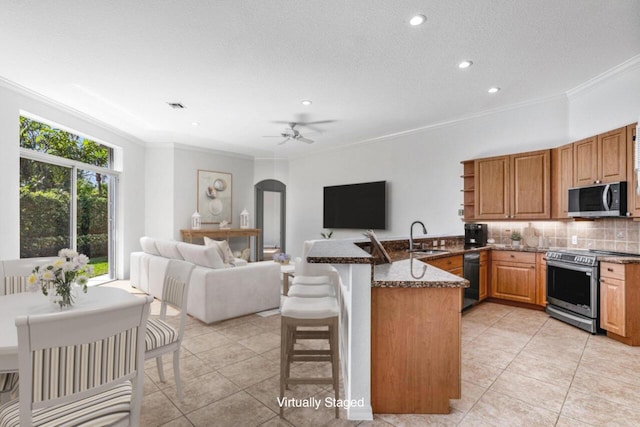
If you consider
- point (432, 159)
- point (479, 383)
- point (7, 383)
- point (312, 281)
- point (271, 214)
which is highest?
point (432, 159)

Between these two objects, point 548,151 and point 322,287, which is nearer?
point 322,287

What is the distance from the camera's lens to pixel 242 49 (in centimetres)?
298

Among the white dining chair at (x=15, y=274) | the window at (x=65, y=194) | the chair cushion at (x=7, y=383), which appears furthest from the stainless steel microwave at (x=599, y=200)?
the window at (x=65, y=194)

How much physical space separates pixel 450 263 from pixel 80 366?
347 centimetres

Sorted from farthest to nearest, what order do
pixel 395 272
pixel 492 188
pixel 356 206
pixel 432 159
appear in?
pixel 356 206 → pixel 432 159 → pixel 492 188 → pixel 395 272

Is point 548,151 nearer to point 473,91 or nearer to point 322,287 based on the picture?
point 473,91

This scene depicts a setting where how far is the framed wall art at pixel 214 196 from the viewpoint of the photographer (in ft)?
23.5

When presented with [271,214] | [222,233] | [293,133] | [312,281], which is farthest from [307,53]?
[271,214]

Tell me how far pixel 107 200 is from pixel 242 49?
4.53 metres

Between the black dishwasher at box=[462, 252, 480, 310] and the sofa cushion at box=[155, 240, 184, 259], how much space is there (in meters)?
3.63

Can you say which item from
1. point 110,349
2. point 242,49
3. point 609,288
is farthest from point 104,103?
point 609,288

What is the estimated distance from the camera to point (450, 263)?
3.65 metres

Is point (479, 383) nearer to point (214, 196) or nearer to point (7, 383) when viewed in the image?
point (7, 383)

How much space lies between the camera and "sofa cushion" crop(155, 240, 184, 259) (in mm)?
4133
